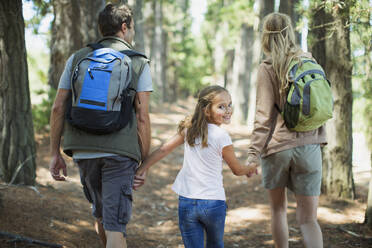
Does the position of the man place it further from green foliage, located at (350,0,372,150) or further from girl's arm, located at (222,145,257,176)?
green foliage, located at (350,0,372,150)

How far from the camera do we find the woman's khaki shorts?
3.20 metres

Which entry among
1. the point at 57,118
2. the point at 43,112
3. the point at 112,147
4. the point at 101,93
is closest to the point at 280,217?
the point at 112,147

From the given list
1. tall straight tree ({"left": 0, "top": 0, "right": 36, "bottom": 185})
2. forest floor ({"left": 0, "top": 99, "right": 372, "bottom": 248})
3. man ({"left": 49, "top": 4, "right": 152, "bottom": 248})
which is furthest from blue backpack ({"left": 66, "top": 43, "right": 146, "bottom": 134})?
tall straight tree ({"left": 0, "top": 0, "right": 36, "bottom": 185})

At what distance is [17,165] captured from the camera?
5207 millimetres

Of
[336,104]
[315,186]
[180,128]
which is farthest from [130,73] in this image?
[336,104]

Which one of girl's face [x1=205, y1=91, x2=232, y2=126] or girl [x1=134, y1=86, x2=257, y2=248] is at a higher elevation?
girl's face [x1=205, y1=91, x2=232, y2=126]

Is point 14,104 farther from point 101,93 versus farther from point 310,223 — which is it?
point 310,223

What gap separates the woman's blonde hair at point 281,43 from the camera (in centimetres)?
322

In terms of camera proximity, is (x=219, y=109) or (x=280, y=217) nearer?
(x=219, y=109)

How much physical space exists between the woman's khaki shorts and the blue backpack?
4.42ft

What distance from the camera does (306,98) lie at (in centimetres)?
307

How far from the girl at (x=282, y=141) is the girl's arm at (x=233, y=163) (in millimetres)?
92

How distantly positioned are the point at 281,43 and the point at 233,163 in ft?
3.62

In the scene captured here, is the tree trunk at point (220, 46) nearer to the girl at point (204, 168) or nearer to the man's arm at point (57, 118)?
the girl at point (204, 168)
